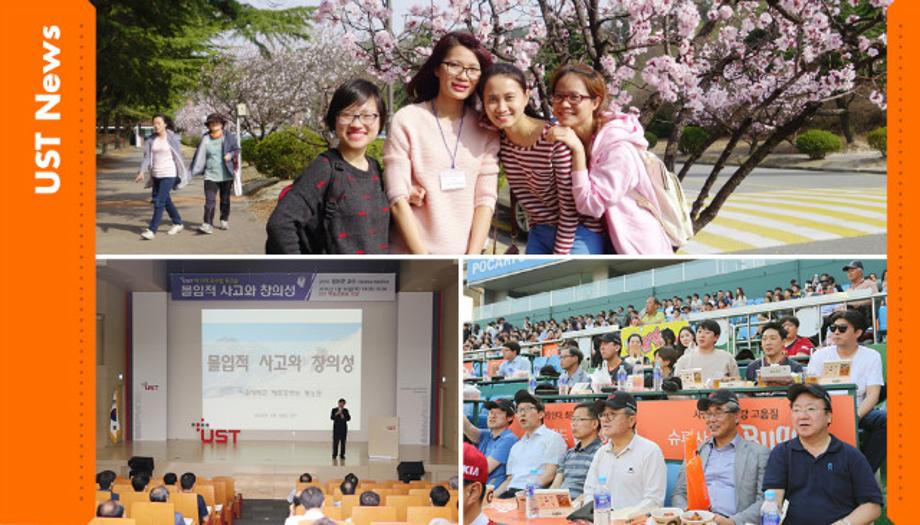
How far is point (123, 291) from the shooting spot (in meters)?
14.1

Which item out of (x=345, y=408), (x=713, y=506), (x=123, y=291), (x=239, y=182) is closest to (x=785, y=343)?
(x=713, y=506)

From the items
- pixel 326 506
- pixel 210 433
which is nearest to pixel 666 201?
pixel 326 506

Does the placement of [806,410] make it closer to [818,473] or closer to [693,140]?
Result: [818,473]

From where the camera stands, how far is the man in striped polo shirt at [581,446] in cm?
556

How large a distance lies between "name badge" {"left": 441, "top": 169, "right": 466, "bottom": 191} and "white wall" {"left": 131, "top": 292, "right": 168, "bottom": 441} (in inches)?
394

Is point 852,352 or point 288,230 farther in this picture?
point 852,352

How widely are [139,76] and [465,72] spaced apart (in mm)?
2526

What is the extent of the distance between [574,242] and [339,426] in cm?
820

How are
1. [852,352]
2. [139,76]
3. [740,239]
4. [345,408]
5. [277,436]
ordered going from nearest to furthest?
1. [852,352]
2. [139,76]
3. [740,239]
4. [345,408]
5. [277,436]

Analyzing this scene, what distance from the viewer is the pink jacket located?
16.0 feet

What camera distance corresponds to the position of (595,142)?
193 inches
